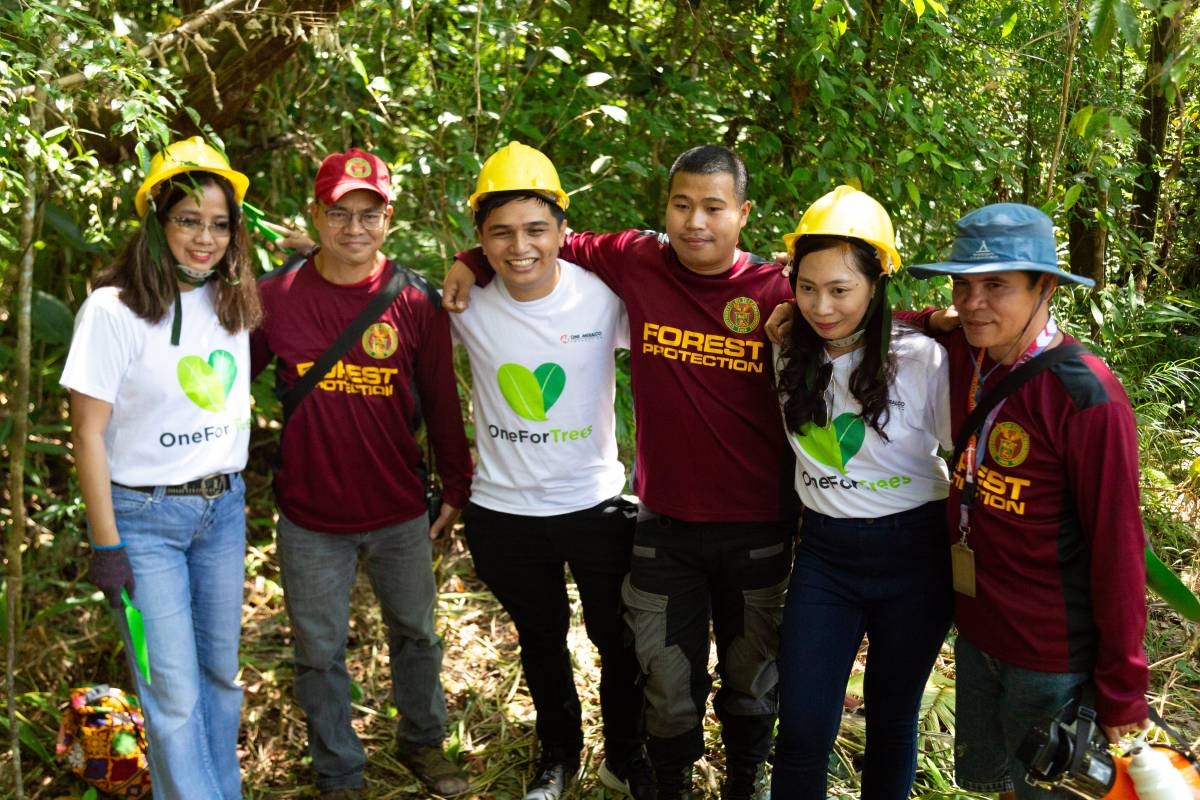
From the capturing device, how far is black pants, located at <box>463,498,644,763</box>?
3158mm

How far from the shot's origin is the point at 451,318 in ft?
10.7

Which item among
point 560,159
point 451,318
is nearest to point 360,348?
point 451,318

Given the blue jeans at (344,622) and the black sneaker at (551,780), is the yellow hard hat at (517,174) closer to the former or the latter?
the blue jeans at (344,622)

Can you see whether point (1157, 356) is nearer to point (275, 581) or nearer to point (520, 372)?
point (520, 372)

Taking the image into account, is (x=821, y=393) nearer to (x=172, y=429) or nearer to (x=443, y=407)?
(x=443, y=407)

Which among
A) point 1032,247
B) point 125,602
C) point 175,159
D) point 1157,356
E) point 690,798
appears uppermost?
point 175,159

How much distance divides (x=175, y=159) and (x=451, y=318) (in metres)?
0.90

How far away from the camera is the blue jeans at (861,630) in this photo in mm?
2711

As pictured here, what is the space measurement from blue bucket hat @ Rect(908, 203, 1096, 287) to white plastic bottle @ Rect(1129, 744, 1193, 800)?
3.37 feet

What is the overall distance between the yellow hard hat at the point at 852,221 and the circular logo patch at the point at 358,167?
1.29 m

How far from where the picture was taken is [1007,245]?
2.38m

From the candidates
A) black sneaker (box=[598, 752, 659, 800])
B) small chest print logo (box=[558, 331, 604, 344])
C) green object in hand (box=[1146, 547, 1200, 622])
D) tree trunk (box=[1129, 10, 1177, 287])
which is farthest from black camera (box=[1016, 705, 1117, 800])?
tree trunk (box=[1129, 10, 1177, 287])

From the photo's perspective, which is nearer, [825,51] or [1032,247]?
[1032,247]

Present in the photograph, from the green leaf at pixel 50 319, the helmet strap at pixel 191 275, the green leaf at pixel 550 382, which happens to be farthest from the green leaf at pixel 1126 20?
the green leaf at pixel 50 319
